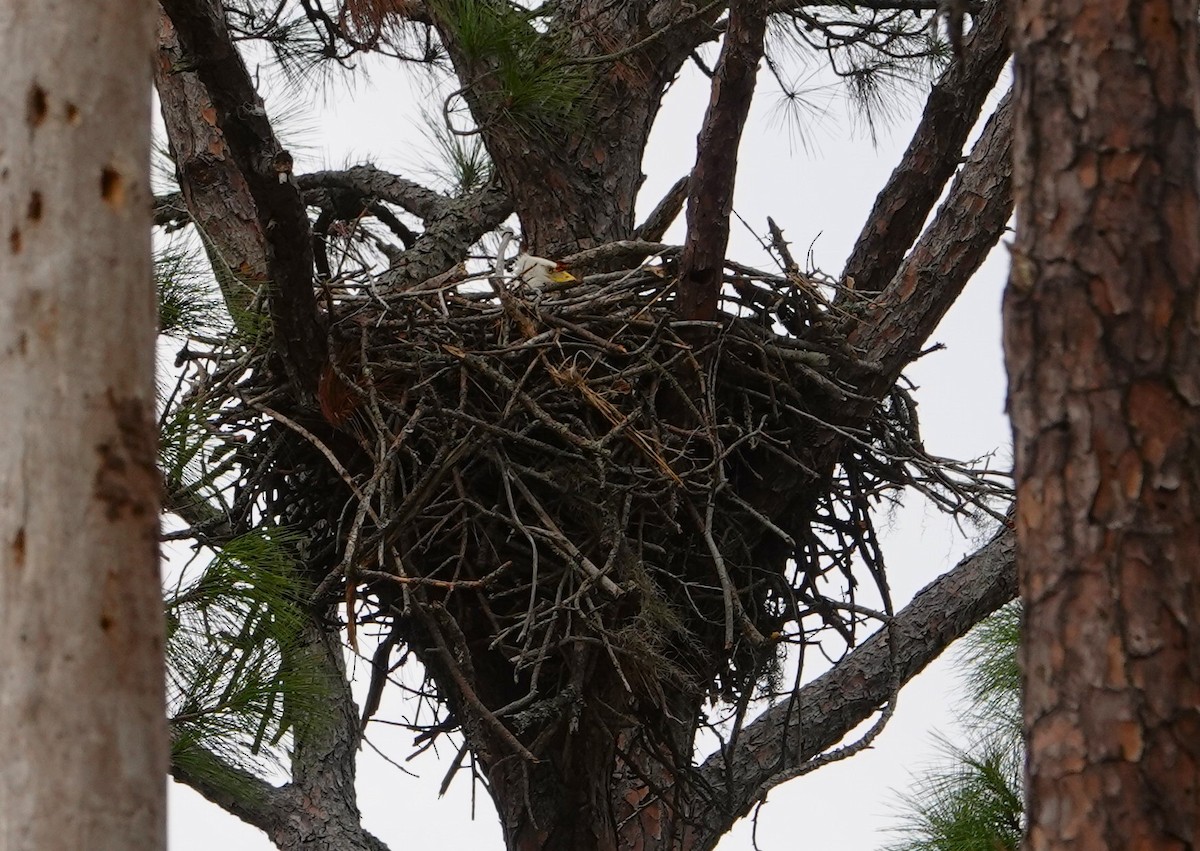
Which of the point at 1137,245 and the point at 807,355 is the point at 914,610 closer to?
the point at 807,355

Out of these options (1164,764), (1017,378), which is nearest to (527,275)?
(1017,378)

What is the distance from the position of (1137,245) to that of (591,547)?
5.28 feet

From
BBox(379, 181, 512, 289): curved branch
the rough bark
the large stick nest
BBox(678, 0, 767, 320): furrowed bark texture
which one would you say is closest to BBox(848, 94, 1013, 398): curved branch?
the large stick nest

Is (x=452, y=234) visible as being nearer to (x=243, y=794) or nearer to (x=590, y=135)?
(x=590, y=135)

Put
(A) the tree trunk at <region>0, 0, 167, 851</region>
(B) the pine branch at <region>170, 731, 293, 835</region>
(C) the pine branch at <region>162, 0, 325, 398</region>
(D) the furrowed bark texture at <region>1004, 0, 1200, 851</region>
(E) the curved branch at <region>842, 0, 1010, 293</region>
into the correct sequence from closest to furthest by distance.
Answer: (A) the tree trunk at <region>0, 0, 167, 851</region> < (D) the furrowed bark texture at <region>1004, 0, 1200, 851</region> < (C) the pine branch at <region>162, 0, 325, 398</region> < (E) the curved branch at <region>842, 0, 1010, 293</region> < (B) the pine branch at <region>170, 731, 293, 835</region>

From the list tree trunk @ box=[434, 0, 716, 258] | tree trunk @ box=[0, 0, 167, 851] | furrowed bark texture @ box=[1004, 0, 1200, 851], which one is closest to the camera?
tree trunk @ box=[0, 0, 167, 851]

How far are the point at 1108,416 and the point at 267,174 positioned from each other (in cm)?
147

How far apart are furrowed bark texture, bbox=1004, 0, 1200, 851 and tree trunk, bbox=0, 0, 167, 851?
31.5 inches

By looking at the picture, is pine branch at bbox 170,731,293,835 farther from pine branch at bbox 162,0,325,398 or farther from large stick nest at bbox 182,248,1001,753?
pine branch at bbox 162,0,325,398

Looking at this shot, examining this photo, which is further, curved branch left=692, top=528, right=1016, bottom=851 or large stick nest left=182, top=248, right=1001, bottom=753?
curved branch left=692, top=528, right=1016, bottom=851

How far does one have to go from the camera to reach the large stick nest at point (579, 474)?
274 centimetres

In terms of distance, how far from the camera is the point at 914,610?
3779mm

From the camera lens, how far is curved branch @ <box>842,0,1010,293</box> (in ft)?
10.4

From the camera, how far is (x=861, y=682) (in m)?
3.71
